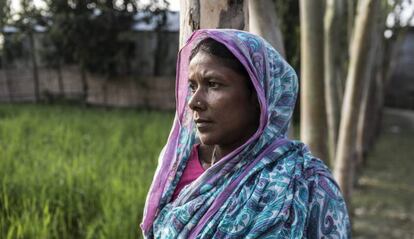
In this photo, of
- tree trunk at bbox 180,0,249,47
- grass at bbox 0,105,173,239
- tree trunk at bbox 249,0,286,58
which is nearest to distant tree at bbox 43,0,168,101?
grass at bbox 0,105,173,239

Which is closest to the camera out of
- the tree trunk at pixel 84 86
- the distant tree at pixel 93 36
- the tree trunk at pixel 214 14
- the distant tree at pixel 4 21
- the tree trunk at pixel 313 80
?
the tree trunk at pixel 214 14

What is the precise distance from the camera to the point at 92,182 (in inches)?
176

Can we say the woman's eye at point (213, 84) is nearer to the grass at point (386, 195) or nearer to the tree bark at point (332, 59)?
the tree bark at point (332, 59)

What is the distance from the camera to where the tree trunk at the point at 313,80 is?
3.89 meters

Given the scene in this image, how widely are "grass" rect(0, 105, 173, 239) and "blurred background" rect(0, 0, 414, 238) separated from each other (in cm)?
1

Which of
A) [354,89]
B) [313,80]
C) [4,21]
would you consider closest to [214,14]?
[313,80]

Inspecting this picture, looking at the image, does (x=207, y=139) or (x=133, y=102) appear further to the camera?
(x=133, y=102)

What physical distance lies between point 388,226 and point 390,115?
43.8 ft

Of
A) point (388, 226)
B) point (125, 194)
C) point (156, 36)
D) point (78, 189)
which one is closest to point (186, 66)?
point (125, 194)

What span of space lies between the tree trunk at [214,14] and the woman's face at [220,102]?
0.41 metres

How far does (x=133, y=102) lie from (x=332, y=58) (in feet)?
31.4

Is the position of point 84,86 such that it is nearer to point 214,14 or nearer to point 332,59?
point 332,59

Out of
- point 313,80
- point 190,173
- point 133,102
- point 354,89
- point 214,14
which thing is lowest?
point 133,102

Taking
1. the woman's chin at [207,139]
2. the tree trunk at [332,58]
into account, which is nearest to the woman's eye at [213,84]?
the woman's chin at [207,139]
